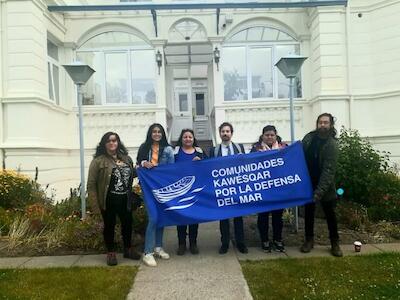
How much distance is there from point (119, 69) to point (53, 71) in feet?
7.05

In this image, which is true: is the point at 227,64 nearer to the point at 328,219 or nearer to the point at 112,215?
the point at 328,219

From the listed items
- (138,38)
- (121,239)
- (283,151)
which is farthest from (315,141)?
(138,38)

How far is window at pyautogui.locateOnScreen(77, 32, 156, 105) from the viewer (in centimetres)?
1445

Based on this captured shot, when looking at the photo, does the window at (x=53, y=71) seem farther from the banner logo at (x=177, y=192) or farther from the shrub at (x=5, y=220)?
the banner logo at (x=177, y=192)

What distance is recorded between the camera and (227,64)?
14.6 meters

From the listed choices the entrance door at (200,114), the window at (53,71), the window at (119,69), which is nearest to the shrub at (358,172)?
the window at (119,69)

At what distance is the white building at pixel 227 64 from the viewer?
1280 cm

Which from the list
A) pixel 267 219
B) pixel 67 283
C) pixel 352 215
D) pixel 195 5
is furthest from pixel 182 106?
pixel 67 283

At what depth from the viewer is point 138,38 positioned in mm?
14547

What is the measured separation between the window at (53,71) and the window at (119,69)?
0.83m

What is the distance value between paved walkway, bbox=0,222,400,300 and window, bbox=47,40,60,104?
783 cm

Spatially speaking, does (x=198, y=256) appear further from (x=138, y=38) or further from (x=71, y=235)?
(x=138, y=38)

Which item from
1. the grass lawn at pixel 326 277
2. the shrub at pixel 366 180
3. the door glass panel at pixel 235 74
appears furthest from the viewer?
the door glass panel at pixel 235 74

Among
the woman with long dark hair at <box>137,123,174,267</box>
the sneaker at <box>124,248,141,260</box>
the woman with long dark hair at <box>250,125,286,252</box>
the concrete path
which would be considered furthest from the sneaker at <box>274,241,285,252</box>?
the sneaker at <box>124,248,141,260</box>
